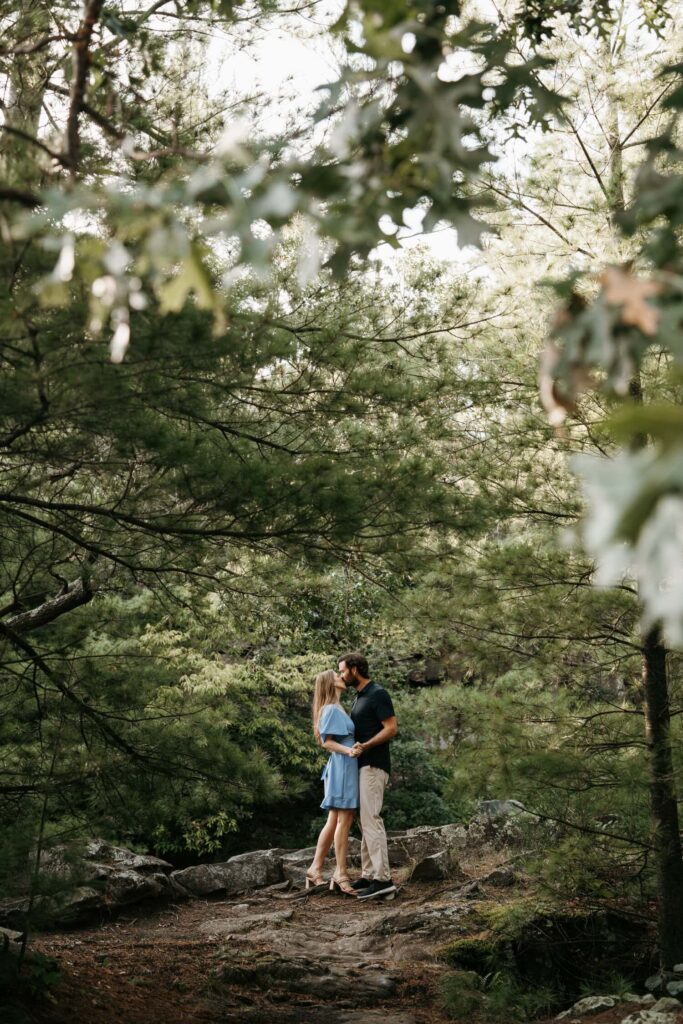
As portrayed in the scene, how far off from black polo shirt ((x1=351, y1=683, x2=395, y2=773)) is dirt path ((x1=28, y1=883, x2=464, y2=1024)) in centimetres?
115

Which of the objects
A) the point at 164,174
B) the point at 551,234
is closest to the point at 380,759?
the point at 551,234

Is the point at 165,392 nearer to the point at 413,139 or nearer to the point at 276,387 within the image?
the point at 276,387

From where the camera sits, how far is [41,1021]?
4.28 metres

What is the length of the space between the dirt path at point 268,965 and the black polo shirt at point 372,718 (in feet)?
3.77

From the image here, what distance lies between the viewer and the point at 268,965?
18.8 feet

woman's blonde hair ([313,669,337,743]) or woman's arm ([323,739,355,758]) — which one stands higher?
woman's blonde hair ([313,669,337,743])

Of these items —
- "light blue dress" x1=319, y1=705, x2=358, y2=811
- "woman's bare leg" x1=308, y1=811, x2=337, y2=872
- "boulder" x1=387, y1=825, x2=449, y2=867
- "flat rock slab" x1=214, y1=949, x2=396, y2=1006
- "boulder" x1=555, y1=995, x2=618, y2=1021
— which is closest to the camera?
"boulder" x1=555, y1=995, x2=618, y2=1021

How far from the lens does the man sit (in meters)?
7.39

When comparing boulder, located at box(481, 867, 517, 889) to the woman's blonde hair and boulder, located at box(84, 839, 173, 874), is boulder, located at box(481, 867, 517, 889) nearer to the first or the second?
the woman's blonde hair

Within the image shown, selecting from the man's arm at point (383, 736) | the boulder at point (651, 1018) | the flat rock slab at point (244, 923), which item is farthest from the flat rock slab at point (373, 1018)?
the man's arm at point (383, 736)

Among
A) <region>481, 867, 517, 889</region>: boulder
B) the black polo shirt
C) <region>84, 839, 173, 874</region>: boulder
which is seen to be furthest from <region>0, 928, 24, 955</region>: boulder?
<region>481, 867, 517, 889</region>: boulder

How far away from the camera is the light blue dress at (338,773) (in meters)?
7.60

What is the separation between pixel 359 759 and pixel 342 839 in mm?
695

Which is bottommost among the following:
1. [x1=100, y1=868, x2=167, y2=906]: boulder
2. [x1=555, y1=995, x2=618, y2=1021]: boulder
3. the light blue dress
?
[x1=555, y1=995, x2=618, y2=1021]: boulder
